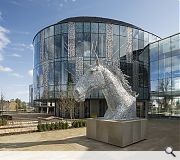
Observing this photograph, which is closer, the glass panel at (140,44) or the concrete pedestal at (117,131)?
the concrete pedestal at (117,131)

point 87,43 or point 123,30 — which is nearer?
point 87,43

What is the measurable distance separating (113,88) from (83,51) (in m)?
19.8

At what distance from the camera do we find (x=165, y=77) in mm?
27859

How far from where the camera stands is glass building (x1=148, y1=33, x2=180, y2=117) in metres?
26.4

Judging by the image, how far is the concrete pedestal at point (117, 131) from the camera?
29.7 feet

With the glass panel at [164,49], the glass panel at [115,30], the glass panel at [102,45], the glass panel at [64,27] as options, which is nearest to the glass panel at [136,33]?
the glass panel at [115,30]

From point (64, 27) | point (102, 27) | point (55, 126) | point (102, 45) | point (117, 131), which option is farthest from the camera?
point (64, 27)

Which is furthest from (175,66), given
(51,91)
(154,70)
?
(51,91)

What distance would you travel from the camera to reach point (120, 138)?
9000 millimetres

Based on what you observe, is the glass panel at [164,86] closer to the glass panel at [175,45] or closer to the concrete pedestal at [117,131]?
the glass panel at [175,45]

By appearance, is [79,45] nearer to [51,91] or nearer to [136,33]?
[51,91]

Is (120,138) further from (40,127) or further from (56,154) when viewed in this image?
(40,127)

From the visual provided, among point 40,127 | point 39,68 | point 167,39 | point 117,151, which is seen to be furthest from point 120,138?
point 39,68

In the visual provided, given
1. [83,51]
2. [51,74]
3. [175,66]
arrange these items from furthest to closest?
[51,74] → [83,51] → [175,66]
